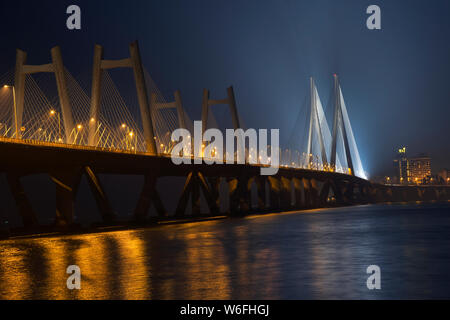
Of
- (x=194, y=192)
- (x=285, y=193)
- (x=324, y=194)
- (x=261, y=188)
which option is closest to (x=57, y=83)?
(x=194, y=192)

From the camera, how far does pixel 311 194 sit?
115812mm

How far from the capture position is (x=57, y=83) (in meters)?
39.6

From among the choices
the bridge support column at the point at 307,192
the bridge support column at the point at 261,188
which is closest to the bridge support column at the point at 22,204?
the bridge support column at the point at 261,188

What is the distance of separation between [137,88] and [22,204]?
41.3ft

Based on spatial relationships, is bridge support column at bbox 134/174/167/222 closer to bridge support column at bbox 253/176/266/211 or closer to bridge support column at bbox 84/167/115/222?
bridge support column at bbox 84/167/115/222

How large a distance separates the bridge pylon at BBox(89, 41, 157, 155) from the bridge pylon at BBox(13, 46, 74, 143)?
8.53ft

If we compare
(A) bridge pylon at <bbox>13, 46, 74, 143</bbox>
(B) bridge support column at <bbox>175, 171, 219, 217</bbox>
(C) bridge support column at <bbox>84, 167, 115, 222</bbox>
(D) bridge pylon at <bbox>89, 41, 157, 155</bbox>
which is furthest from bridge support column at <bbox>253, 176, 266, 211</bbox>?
(A) bridge pylon at <bbox>13, 46, 74, 143</bbox>

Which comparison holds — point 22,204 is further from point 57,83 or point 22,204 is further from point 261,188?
point 261,188

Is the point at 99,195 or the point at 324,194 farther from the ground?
the point at 99,195

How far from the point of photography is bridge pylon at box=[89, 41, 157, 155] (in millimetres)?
42062

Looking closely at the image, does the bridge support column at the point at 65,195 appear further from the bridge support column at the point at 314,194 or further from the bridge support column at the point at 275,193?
the bridge support column at the point at 314,194

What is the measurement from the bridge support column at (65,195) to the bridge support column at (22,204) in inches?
67.4
